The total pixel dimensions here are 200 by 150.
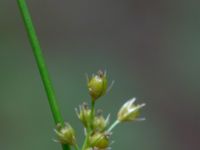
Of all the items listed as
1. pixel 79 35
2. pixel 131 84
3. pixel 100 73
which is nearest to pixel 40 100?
pixel 131 84

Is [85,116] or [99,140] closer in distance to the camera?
[99,140]

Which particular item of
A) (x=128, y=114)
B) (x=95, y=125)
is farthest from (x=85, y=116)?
(x=128, y=114)

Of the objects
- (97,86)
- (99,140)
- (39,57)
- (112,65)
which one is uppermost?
(112,65)

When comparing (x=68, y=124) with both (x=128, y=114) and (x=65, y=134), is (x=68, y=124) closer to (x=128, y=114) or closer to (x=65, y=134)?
(x=65, y=134)

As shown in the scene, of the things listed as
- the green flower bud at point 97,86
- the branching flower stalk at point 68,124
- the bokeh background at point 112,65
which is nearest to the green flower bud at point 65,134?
the branching flower stalk at point 68,124

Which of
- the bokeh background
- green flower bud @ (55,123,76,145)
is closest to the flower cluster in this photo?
green flower bud @ (55,123,76,145)

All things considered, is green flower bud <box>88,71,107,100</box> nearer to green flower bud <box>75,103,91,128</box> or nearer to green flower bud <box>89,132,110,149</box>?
green flower bud <box>75,103,91,128</box>

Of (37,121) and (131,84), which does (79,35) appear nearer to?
(131,84)
